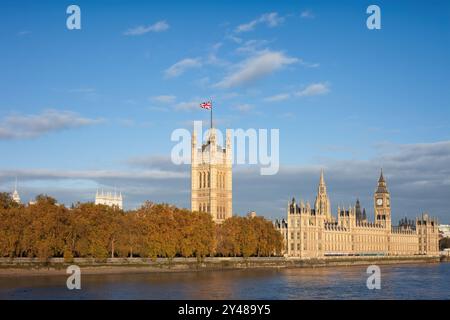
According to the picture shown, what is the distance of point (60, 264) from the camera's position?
94688mm

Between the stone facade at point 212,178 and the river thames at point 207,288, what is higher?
the stone facade at point 212,178

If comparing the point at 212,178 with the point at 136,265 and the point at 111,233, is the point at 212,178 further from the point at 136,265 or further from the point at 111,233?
the point at 111,233

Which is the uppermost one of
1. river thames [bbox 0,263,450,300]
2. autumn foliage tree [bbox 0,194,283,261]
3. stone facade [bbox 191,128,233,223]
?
stone facade [bbox 191,128,233,223]

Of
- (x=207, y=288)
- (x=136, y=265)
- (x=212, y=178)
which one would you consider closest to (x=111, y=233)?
(x=136, y=265)

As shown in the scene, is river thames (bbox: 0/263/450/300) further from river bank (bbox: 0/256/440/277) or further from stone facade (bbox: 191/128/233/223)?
stone facade (bbox: 191/128/233/223)

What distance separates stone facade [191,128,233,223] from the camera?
527 ft

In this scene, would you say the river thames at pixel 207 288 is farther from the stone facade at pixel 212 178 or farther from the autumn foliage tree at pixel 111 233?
the stone facade at pixel 212 178

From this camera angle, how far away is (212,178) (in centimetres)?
16050

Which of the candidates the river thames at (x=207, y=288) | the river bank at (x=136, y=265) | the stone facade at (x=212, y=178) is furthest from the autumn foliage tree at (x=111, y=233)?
the stone facade at (x=212, y=178)

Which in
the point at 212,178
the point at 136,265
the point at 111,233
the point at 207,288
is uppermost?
the point at 212,178

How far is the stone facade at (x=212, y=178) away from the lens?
161 meters

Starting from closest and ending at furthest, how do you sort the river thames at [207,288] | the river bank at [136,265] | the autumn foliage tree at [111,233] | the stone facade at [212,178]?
the river thames at [207,288] → the river bank at [136,265] → the autumn foliage tree at [111,233] → the stone facade at [212,178]

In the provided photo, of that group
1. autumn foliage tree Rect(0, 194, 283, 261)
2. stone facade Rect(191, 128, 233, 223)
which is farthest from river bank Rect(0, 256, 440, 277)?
stone facade Rect(191, 128, 233, 223)
